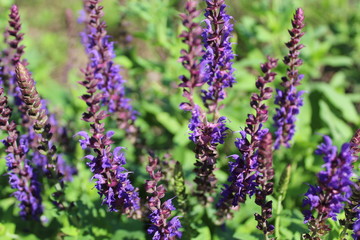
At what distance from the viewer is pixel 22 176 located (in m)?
3.53

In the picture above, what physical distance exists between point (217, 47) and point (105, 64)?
1.24 metres

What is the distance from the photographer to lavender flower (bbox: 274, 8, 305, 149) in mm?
3096

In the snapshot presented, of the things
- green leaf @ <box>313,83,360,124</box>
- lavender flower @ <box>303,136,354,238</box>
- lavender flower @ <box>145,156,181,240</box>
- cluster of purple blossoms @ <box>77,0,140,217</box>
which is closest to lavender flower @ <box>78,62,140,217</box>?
cluster of purple blossoms @ <box>77,0,140,217</box>

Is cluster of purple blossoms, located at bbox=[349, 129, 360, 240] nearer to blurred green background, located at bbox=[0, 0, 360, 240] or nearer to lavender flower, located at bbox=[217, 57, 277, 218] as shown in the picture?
lavender flower, located at bbox=[217, 57, 277, 218]

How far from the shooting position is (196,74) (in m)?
3.28

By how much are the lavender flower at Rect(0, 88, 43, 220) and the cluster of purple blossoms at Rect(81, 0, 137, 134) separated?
0.90 metres

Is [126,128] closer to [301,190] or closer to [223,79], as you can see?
[223,79]

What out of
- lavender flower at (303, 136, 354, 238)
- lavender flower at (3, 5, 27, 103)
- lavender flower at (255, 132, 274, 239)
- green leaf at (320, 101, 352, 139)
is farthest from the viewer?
green leaf at (320, 101, 352, 139)

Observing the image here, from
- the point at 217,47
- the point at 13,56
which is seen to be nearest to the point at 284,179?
the point at 217,47

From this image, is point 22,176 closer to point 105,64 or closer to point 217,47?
point 105,64

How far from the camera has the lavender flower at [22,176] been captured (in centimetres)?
316

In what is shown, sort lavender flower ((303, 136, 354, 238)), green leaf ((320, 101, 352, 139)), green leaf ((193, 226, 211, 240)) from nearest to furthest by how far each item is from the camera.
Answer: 1. lavender flower ((303, 136, 354, 238))
2. green leaf ((193, 226, 211, 240))
3. green leaf ((320, 101, 352, 139))

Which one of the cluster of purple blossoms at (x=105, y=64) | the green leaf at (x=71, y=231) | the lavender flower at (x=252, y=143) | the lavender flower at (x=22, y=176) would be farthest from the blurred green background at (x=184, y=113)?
the lavender flower at (x=252, y=143)

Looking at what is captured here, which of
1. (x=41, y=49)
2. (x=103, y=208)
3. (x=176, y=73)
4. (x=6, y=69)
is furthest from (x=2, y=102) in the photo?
(x=41, y=49)
